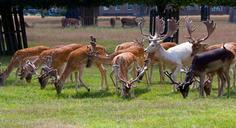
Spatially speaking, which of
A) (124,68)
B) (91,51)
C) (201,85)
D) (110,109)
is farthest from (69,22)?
(110,109)

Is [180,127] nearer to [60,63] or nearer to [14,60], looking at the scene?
[60,63]

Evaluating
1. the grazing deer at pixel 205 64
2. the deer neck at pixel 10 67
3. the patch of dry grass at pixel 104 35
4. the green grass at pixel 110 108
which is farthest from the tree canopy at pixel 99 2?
the grazing deer at pixel 205 64

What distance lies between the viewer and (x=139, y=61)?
653 inches

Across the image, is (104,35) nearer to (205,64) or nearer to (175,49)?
(175,49)

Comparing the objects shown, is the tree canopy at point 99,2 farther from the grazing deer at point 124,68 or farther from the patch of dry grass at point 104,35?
the grazing deer at point 124,68

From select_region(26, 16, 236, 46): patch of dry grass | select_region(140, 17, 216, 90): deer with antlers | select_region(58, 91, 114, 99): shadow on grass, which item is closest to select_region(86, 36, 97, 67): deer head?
select_region(58, 91, 114, 99): shadow on grass

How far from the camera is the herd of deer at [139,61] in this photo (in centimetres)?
1477

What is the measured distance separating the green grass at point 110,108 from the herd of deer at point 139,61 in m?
0.34

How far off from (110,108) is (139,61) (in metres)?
3.94

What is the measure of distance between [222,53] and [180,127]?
4.83 meters

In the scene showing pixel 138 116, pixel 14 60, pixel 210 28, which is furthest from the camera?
pixel 14 60

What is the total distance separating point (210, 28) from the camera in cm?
1653

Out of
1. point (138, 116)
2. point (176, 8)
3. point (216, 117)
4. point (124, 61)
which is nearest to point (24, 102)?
point (124, 61)

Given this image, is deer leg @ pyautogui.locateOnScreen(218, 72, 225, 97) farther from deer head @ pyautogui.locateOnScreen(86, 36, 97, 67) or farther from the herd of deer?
deer head @ pyautogui.locateOnScreen(86, 36, 97, 67)
